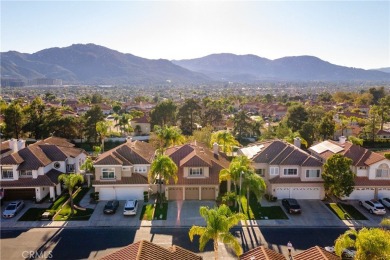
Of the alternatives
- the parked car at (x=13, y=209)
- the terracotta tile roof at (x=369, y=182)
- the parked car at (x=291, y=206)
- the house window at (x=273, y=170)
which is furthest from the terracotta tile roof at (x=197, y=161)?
the parked car at (x=13, y=209)

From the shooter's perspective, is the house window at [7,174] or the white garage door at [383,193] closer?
the house window at [7,174]

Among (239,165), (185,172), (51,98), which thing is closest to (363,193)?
(239,165)

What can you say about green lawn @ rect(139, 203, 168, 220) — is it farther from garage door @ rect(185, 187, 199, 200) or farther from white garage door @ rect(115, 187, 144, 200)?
garage door @ rect(185, 187, 199, 200)

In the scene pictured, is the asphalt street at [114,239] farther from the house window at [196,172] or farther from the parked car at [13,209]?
the house window at [196,172]

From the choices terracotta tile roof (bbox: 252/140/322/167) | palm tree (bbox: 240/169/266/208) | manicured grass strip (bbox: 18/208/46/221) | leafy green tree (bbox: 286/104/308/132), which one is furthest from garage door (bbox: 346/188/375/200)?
leafy green tree (bbox: 286/104/308/132)

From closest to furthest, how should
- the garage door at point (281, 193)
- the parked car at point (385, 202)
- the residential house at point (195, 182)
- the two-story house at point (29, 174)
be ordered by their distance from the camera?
the parked car at point (385, 202), the two-story house at point (29, 174), the residential house at point (195, 182), the garage door at point (281, 193)

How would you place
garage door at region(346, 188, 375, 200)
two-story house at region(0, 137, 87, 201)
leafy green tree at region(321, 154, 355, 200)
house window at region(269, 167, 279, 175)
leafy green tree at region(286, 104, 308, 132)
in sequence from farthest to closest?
leafy green tree at region(286, 104, 308, 132)
house window at region(269, 167, 279, 175)
garage door at region(346, 188, 375, 200)
two-story house at region(0, 137, 87, 201)
leafy green tree at region(321, 154, 355, 200)

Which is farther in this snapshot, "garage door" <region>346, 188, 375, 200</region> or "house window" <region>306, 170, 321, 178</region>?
"house window" <region>306, 170, 321, 178</region>
